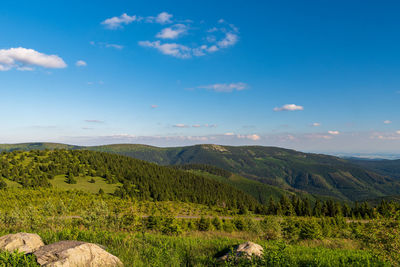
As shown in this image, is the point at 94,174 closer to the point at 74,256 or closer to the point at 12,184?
the point at 12,184

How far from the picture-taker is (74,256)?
691cm

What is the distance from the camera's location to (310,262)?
7.30m

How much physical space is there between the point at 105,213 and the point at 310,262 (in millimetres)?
35785

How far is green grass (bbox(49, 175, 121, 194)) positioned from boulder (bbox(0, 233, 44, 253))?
116 metres

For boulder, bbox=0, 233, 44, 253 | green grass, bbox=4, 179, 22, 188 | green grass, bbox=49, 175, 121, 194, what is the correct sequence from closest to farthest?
boulder, bbox=0, 233, 44, 253 → green grass, bbox=4, 179, 22, 188 → green grass, bbox=49, 175, 121, 194

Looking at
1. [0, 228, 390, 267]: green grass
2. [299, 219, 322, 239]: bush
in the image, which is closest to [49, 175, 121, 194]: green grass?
[299, 219, 322, 239]: bush

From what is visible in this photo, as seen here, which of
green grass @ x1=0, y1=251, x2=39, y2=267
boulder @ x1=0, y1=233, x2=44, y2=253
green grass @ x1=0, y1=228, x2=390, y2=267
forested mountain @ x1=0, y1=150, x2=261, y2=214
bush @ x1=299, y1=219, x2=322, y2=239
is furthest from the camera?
forested mountain @ x1=0, y1=150, x2=261, y2=214

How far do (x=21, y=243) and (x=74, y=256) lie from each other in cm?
417

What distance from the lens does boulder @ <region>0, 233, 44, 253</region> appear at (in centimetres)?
859

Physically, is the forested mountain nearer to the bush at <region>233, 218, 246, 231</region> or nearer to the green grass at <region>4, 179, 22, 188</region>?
the green grass at <region>4, 179, 22, 188</region>

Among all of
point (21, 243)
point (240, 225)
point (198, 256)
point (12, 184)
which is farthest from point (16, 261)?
point (12, 184)

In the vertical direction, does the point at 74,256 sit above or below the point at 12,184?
above

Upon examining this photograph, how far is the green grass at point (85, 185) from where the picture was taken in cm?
11177

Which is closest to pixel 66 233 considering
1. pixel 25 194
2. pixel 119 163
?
pixel 25 194
